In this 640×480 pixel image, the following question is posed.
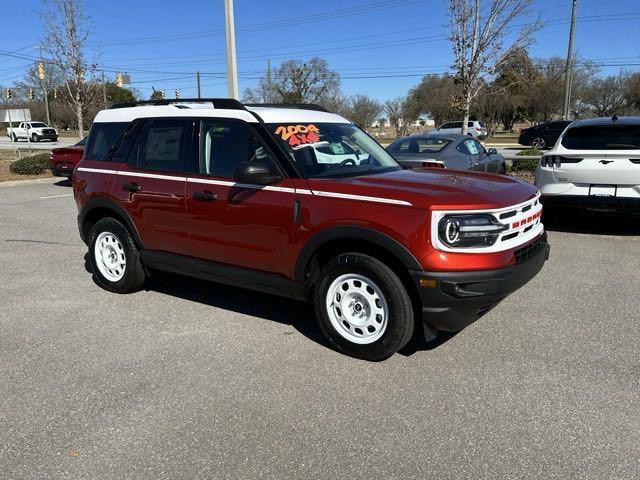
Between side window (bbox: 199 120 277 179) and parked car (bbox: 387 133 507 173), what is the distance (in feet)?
16.9

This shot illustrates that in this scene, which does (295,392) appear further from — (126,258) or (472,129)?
(472,129)

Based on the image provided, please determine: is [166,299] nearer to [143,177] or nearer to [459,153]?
[143,177]

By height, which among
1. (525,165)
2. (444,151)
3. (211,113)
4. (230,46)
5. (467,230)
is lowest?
(525,165)

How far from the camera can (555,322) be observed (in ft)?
15.2

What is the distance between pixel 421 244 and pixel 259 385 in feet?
4.68

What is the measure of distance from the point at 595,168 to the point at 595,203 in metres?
0.48

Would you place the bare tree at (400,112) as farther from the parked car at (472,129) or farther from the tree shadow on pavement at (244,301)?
the tree shadow on pavement at (244,301)

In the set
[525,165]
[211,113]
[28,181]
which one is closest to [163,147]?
[211,113]

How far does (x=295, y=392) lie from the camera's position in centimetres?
349

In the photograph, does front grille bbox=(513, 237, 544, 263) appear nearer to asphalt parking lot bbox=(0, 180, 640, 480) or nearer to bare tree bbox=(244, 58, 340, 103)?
asphalt parking lot bbox=(0, 180, 640, 480)

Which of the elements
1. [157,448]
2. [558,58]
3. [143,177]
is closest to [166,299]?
[143,177]

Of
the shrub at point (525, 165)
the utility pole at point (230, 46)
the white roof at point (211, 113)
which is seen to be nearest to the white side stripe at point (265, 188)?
the white roof at point (211, 113)

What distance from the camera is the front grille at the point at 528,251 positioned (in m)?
3.80

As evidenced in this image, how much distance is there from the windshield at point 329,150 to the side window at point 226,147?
195 mm
